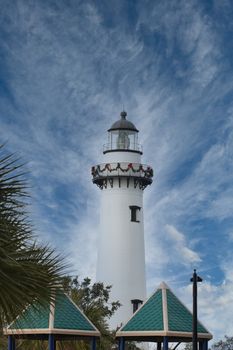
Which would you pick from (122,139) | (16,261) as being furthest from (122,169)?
(16,261)

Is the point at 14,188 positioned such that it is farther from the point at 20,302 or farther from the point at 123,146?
the point at 123,146

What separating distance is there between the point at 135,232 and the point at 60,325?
85.5ft

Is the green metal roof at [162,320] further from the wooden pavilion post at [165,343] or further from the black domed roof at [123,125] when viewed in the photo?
the black domed roof at [123,125]

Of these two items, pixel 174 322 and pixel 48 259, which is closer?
pixel 48 259

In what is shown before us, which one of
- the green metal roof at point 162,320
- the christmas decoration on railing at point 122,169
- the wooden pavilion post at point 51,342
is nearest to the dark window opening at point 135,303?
the christmas decoration on railing at point 122,169

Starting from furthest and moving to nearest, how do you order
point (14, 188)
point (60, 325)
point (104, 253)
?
point (104, 253) → point (60, 325) → point (14, 188)

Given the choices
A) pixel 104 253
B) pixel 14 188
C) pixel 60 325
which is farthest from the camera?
pixel 104 253

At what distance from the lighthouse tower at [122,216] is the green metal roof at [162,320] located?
70.8 ft

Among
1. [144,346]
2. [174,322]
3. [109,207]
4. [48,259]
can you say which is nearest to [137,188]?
[109,207]

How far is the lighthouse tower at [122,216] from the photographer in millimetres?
54219

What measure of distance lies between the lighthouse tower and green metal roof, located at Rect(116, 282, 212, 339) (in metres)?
21.6

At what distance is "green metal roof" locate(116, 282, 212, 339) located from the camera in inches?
1198

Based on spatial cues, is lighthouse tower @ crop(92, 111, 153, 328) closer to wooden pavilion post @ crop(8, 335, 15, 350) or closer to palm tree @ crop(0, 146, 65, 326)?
wooden pavilion post @ crop(8, 335, 15, 350)

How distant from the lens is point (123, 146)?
2235 inches
